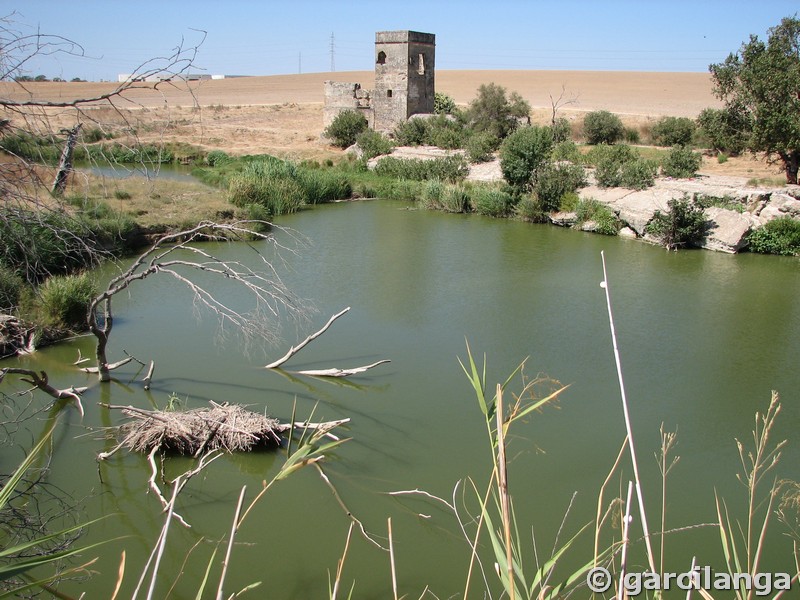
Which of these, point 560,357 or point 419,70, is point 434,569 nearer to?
point 560,357

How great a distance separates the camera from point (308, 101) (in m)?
52.8

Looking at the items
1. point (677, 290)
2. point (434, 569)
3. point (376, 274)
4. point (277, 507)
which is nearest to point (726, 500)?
point (434, 569)

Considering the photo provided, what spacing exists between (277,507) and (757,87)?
14.4 meters

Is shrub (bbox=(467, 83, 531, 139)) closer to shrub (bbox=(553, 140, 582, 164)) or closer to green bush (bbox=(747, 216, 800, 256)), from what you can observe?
shrub (bbox=(553, 140, 582, 164))

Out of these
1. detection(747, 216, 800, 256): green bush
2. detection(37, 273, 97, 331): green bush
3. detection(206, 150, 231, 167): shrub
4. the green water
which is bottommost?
the green water

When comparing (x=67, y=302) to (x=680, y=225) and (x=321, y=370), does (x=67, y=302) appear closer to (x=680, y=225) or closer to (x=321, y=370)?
(x=321, y=370)

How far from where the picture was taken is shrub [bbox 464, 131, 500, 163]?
1981 centimetres

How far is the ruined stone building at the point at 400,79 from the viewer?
25.0 meters

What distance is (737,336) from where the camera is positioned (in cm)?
921

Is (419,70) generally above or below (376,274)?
above

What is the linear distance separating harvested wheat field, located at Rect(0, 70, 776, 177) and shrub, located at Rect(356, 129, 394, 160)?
156 cm

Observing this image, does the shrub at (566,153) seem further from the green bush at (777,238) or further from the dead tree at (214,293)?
the dead tree at (214,293)

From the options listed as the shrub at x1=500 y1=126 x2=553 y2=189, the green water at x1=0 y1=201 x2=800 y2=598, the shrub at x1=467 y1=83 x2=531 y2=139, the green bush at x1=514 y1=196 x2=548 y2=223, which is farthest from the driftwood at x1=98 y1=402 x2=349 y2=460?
the shrub at x1=467 y1=83 x2=531 y2=139

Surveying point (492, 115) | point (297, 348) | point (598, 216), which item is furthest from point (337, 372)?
point (492, 115)
